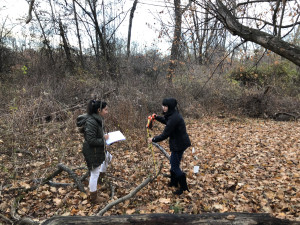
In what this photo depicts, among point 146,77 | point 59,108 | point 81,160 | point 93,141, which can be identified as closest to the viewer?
point 93,141

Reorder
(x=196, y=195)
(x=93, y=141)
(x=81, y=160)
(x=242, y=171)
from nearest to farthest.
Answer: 1. (x=93, y=141)
2. (x=196, y=195)
3. (x=242, y=171)
4. (x=81, y=160)

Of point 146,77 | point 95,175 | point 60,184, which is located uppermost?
point 146,77

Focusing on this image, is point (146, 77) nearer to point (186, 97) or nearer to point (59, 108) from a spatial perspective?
point (186, 97)

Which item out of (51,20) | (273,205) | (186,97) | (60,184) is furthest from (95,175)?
(51,20)

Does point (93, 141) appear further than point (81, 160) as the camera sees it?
No

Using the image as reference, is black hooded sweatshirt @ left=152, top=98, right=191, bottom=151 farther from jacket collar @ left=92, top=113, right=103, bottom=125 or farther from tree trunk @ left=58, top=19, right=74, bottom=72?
tree trunk @ left=58, top=19, right=74, bottom=72

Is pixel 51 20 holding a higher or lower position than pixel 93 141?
higher

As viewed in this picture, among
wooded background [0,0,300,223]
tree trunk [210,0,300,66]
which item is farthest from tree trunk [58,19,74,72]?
tree trunk [210,0,300,66]

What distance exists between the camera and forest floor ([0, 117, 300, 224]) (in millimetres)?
3287

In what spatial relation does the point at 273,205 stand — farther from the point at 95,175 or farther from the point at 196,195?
the point at 95,175

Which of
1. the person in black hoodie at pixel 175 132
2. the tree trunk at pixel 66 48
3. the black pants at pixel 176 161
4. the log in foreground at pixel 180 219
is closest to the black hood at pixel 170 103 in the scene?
the person in black hoodie at pixel 175 132

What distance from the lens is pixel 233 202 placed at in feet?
11.4

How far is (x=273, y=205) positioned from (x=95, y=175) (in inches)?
116

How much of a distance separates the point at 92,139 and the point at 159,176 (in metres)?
1.91
